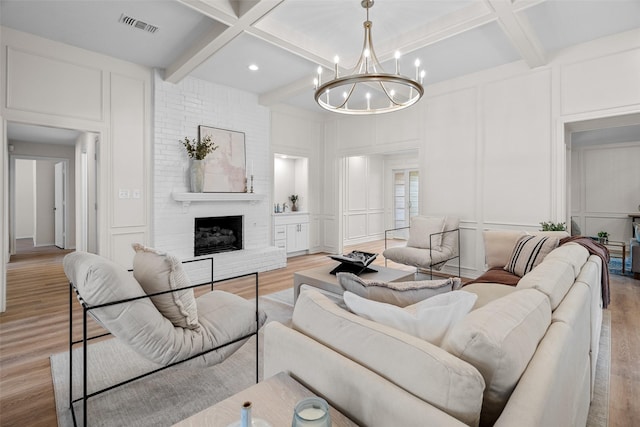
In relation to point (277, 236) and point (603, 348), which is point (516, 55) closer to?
point (603, 348)

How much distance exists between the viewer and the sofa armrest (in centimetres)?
Result: 72

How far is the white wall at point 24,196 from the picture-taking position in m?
8.10

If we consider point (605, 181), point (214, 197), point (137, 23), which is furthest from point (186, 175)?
point (605, 181)

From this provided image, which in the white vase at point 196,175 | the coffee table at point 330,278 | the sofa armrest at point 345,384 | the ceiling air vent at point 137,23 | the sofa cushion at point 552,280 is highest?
the ceiling air vent at point 137,23

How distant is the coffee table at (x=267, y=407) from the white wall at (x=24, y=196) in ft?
32.4

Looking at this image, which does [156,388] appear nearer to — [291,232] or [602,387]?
[602,387]

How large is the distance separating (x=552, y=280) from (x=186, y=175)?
452 centimetres

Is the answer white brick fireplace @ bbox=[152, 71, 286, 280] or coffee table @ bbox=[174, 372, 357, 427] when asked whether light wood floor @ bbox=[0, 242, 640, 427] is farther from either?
coffee table @ bbox=[174, 372, 357, 427]

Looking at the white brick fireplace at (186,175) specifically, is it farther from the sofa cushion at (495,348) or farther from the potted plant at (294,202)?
the sofa cushion at (495,348)

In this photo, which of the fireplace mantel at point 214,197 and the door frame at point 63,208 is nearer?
the fireplace mantel at point 214,197

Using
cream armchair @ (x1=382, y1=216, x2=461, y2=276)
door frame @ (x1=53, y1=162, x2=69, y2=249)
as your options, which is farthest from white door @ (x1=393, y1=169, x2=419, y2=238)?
door frame @ (x1=53, y1=162, x2=69, y2=249)

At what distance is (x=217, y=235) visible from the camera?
521cm

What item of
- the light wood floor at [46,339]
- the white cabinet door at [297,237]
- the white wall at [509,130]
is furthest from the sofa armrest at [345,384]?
the white cabinet door at [297,237]

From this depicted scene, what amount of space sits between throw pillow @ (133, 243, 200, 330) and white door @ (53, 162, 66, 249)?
7.29 metres
